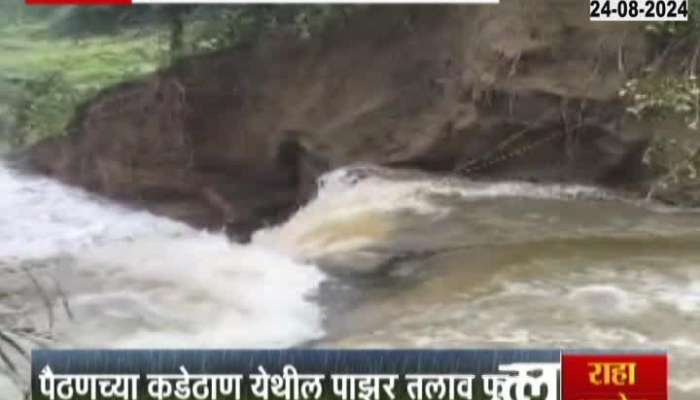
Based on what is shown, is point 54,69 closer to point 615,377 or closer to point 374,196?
point 374,196

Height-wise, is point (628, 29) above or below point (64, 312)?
above

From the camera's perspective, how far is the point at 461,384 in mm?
2764

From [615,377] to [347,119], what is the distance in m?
0.89

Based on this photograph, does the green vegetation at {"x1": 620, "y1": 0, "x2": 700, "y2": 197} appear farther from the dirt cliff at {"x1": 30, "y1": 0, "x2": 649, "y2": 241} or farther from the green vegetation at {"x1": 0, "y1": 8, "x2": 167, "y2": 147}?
the green vegetation at {"x1": 0, "y1": 8, "x2": 167, "y2": 147}

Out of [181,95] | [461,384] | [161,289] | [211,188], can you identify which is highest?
[181,95]

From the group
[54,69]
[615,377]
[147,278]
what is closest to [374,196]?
[147,278]

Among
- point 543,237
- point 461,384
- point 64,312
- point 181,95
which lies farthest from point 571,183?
point 64,312

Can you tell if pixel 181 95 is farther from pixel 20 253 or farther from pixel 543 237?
pixel 543 237

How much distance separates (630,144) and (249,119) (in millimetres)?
925

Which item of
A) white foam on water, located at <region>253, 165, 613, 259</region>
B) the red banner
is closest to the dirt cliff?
white foam on water, located at <region>253, 165, 613, 259</region>

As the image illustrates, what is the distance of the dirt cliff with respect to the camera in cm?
283

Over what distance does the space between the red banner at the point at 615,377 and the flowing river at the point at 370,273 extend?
4cm

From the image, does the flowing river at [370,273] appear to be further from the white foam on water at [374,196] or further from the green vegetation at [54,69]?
the green vegetation at [54,69]

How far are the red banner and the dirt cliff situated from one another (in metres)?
0.44
